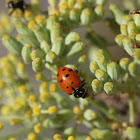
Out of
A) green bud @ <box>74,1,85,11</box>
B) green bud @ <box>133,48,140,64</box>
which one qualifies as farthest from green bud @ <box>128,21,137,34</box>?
green bud @ <box>74,1,85,11</box>

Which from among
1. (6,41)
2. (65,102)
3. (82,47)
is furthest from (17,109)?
(82,47)

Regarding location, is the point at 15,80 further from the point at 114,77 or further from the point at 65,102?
the point at 114,77

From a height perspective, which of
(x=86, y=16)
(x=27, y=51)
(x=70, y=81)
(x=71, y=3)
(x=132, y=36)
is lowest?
(x=70, y=81)

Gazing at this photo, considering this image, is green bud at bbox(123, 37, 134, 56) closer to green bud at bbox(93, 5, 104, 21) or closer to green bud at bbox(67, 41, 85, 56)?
green bud at bbox(67, 41, 85, 56)

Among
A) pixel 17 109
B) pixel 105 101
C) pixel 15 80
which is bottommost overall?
pixel 105 101

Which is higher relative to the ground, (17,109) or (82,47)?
(82,47)

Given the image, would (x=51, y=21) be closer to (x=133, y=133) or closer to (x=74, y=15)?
Answer: (x=74, y=15)

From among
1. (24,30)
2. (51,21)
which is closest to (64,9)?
(51,21)
